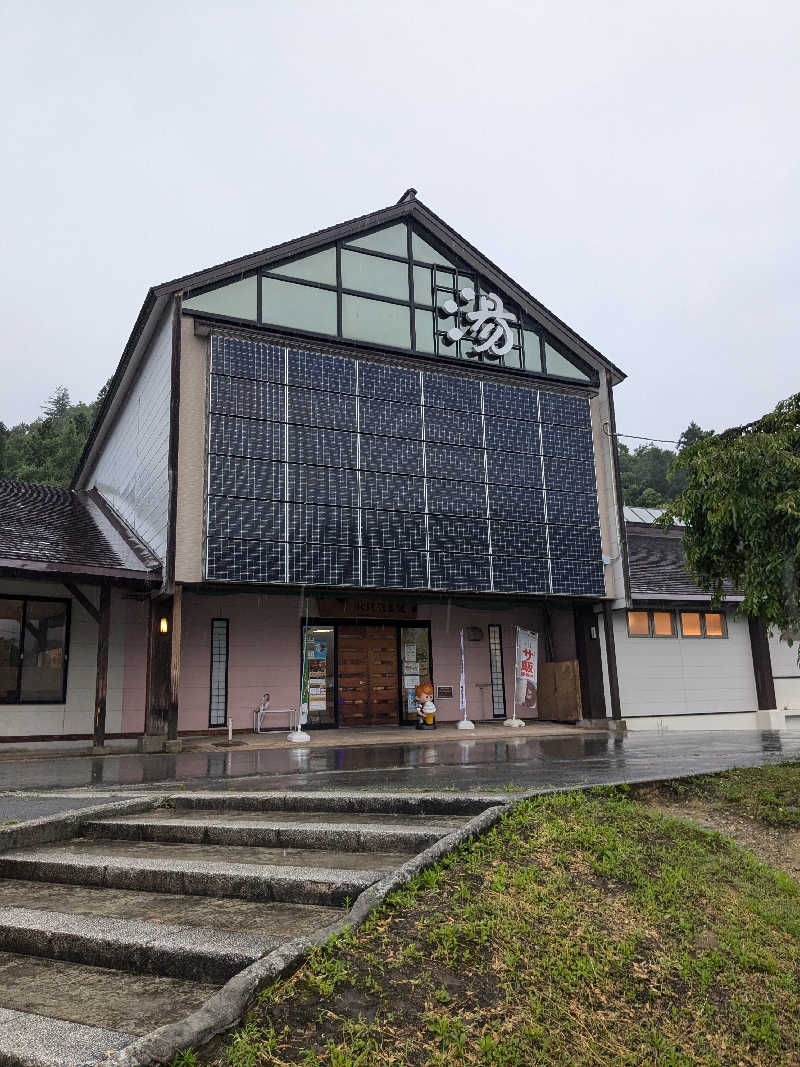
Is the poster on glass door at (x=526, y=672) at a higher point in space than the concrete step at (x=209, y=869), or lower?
higher

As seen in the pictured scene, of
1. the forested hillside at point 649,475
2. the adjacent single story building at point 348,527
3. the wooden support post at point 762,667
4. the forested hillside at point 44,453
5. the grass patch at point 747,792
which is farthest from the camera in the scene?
the forested hillside at point 649,475

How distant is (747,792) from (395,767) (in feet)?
14.4

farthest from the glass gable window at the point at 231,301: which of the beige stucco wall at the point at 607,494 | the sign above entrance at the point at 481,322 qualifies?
the beige stucco wall at the point at 607,494

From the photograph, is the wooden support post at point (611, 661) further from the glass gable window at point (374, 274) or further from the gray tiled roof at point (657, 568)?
the glass gable window at point (374, 274)

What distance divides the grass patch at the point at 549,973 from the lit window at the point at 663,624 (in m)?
14.9

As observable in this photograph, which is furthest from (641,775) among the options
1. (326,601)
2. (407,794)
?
(326,601)

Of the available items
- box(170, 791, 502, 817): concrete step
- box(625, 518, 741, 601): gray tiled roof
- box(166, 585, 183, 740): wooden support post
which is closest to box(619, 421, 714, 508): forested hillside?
box(625, 518, 741, 601): gray tiled roof

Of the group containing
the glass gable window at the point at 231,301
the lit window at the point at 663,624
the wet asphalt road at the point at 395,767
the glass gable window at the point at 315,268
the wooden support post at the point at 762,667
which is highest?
the glass gable window at the point at 315,268

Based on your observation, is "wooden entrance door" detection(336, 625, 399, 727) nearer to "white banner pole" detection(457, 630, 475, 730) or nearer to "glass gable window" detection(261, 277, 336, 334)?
"white banner pole" detection(457, 630, 475, 730)

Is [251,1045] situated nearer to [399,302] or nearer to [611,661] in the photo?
[399,302]

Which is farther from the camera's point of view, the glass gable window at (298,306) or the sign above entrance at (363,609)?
the sign above entrance at (363,609)

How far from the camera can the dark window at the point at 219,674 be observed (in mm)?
16234

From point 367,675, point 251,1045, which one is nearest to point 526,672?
point 367,675

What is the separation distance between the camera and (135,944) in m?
3.55
